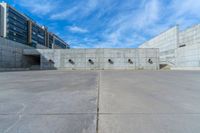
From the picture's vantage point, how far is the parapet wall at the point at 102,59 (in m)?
25.0

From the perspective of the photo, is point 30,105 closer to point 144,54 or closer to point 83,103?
point 83,103

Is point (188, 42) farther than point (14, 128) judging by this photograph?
Yes

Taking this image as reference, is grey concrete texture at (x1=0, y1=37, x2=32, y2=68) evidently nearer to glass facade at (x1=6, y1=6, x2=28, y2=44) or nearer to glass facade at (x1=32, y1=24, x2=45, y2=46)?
glass facade at (x1=6, y1=6, x2=28, y2=44)

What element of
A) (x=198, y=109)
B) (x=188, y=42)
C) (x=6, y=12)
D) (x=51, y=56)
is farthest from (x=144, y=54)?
(x=6, y=12)

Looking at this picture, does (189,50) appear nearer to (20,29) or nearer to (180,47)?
(180,47)

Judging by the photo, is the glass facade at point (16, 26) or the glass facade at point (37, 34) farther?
the glass facade at point (37, 34)

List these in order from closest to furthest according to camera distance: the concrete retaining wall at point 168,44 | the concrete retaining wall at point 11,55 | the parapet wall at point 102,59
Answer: the concrete retaining wall at point 11,55
the parapet wall at point 102,59
the concrete retaining wall at point 168,44

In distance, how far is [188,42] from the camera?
31.6 meters

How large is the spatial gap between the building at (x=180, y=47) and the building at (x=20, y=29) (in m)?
37.7

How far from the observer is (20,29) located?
2265 inches

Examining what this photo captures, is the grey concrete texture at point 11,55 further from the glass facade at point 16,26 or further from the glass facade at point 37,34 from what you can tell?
the glass facade at point 37,34

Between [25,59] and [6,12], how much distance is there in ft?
123

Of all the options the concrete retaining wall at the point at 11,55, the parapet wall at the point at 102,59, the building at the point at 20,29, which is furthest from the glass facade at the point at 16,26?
the parapet wall at the point at 102,59

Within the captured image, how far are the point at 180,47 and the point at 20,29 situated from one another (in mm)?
63874
